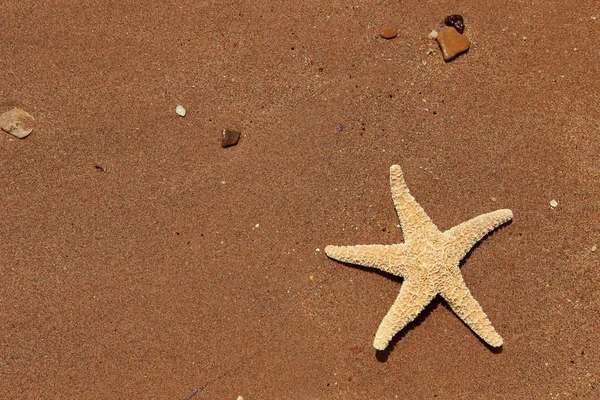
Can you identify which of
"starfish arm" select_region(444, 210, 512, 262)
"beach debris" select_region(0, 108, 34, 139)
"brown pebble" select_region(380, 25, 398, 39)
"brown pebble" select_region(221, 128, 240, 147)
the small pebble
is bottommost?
"starfish arm" select_region(444, 210, 512, 262)

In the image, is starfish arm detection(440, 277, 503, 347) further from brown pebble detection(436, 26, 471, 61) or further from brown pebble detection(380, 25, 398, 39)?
brown pebble detection(380, 25, 398, 39)

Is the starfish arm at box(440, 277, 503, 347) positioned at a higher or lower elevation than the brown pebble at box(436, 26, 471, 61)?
lower

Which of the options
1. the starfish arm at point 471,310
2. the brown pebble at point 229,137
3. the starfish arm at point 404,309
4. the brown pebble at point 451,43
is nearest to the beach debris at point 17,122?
the brown pebble at point 229,137

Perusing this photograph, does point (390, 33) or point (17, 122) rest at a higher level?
point (390, 33)

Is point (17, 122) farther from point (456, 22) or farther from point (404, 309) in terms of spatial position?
point (456, 22)

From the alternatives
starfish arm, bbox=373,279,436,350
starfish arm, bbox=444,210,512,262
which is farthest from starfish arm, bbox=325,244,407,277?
starfish arm, bbox=444,210,512,262

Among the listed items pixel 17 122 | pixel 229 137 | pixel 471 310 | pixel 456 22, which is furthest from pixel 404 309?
pixel 17 122

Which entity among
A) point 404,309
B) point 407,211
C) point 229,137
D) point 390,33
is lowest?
point 404,309

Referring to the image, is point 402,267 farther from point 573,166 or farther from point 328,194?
point 573,166
